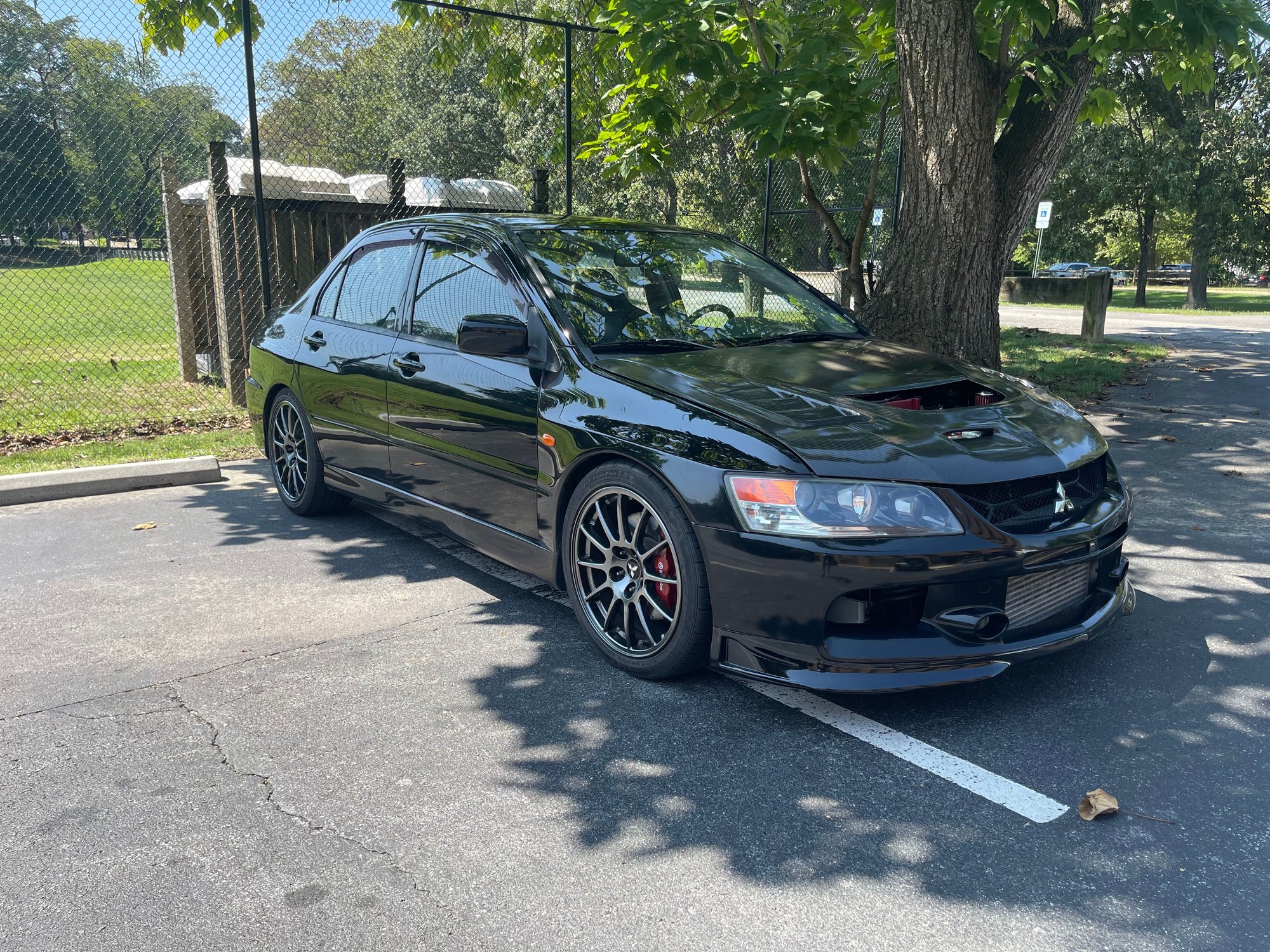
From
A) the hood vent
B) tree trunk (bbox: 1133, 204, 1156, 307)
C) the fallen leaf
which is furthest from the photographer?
tree trunk (bbox: 1133, 204, 1156, 307)

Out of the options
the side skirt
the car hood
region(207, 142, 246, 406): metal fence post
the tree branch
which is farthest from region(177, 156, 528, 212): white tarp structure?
the car hood

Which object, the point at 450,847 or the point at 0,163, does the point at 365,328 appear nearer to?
the point at 450,847

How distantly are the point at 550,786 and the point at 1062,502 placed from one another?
77.3 inches

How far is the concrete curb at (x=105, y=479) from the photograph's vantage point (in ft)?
20.9

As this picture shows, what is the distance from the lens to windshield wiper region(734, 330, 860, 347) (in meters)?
4.45

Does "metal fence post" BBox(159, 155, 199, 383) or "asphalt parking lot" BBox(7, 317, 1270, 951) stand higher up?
"metal fence post" BBox(159, 155, 199, 383)

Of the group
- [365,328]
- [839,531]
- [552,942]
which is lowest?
[552,942]

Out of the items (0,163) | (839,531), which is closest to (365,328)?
(839,531)

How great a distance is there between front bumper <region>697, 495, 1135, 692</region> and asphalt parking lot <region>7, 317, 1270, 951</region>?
25 centimetres

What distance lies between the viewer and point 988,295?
7.26 metres

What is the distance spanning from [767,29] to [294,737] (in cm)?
651

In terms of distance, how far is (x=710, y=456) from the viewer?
337 cm

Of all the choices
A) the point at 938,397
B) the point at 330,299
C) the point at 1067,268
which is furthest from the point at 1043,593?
the point at 1067,268

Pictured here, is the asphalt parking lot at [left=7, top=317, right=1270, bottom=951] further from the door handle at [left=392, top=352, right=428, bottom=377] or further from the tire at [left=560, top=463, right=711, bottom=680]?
the door handle at [left=392, top=352, right=428, bottom=377]
